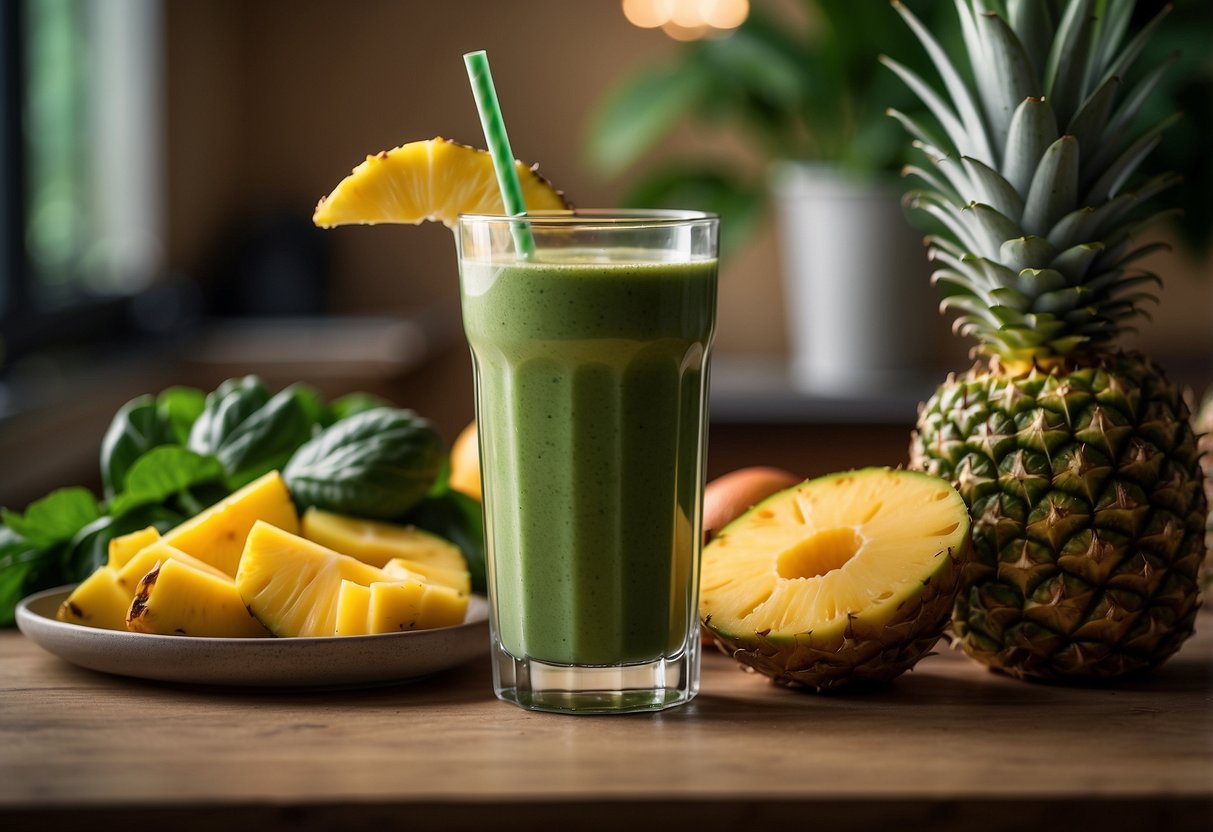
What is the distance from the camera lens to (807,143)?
457 centimetres

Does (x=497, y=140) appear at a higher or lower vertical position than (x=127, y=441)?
higher

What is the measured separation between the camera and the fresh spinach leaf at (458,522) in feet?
3.49

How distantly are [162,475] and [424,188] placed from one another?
0.32 meters

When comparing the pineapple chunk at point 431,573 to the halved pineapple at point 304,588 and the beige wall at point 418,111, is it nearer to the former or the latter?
the halved pineapple at point 304,588

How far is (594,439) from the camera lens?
87 centimetres

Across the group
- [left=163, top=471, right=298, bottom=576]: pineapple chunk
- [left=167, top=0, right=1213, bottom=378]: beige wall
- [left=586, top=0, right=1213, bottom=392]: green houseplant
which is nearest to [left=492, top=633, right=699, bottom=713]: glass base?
[left=163, top=471, right=298, bottom=576]: pineapple chunk

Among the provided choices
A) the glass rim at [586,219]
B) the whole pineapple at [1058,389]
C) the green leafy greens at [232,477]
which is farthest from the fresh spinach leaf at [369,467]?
the whole pineapple at [1058,389]

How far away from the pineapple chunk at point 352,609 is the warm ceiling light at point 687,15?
3581 mm

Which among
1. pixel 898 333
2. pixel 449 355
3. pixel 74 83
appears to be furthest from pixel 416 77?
pixel 898 333

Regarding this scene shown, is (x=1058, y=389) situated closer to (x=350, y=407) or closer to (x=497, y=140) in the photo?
(x=497, y=140)

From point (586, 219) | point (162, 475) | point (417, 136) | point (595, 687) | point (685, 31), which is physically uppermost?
point (685, 31)

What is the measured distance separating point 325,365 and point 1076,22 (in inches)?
110

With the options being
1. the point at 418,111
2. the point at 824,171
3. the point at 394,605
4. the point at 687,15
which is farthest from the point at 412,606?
the point at 418,111

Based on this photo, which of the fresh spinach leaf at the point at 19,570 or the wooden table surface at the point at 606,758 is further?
the fresh spinach leaf at the point at 19,570
